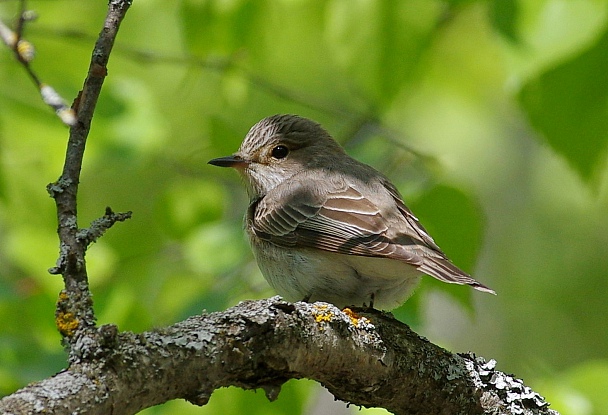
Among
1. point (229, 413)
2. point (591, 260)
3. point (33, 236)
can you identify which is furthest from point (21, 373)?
point (591, 260)

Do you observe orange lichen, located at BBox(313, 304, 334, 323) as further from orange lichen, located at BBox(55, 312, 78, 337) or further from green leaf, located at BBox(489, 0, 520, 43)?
green leaf, located at BBox(489, 0, 520, 43)

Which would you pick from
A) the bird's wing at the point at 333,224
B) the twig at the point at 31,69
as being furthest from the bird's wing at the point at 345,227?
the twig at the point at 31,69

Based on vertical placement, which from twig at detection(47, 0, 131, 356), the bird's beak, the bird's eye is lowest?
twig at detection(47, 0, 131, 356)

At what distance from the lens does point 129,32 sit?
28.9 feet

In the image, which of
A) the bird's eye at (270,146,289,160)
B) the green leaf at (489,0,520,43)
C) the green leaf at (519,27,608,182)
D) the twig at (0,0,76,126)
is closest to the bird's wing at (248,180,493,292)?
the bird's eye at (270,146,289,160)

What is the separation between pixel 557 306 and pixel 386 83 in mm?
9775

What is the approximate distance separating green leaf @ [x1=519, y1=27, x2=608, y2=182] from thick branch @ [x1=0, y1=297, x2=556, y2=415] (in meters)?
1.26

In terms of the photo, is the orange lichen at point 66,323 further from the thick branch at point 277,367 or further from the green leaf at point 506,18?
the green leaf at point 506,18

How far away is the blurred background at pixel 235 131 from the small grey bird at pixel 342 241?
418 millimetres

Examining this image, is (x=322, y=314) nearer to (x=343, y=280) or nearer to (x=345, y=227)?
(x=343, y=280)

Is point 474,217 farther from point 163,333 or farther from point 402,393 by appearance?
point 163,333

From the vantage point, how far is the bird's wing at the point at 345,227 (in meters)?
3.84

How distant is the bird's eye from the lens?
5.49 metres

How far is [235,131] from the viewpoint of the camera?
6.69 m
